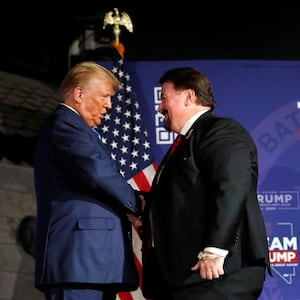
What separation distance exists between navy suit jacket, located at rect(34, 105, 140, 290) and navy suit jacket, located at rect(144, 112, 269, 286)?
23 centimetres

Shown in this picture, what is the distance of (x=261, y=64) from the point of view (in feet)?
15.0

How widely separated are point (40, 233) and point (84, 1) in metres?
3.50

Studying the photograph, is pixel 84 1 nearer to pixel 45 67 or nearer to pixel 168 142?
pixel 45 67

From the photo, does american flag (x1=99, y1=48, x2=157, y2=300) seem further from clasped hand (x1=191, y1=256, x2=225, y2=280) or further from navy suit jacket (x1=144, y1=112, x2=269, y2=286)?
clasped hand (x1=191, y1=256, x2=225, y2=280)

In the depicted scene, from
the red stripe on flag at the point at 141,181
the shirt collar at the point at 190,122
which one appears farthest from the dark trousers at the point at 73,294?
the red stripe on flag at the point at 141,181

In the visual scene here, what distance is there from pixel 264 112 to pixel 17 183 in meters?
2.17

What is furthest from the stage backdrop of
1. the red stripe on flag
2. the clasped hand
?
the clasped hand

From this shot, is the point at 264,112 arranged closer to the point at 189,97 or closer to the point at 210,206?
the point at 189,97

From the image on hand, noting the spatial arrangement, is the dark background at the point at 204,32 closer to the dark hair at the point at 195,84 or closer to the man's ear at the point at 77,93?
the man's ear at the point at 77,93

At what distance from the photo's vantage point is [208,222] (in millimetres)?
2400

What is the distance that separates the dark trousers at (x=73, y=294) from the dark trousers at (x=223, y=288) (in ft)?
0.85

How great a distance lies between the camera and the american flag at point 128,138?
441cm

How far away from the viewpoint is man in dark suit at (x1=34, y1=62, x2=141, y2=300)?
2693 mm

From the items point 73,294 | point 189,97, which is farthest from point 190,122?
point 73,294
